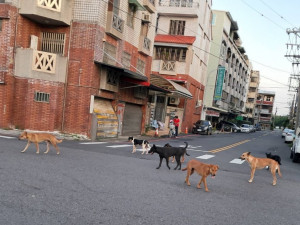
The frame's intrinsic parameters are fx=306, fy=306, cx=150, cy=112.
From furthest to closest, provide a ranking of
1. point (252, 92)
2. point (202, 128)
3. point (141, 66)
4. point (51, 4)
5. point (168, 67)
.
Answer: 1. point (252, 92)
2. point (202, 128)
3. point (168, 67)
4. point (141, 66)
5. point (51, 4)

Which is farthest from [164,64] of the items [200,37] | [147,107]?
[147,107]

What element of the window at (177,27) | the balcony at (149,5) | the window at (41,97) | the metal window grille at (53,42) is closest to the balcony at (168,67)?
the window at (177,27)

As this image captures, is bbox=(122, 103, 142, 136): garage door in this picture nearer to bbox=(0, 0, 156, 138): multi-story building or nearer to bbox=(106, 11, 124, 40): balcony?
bbox=(0, 0, 156, 138): multi-story building

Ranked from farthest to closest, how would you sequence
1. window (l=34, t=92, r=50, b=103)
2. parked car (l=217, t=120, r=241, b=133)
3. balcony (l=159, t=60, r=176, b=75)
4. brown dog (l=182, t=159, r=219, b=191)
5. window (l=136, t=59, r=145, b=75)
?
parked car (l=217, t=120, r=241, b=133) < balcony (l=159, t=60, r=176, b=75) < window (l=136, t=59, r=145, b=75) < window (l=34, t=92, r=50, b=103) < brown dog (l=182, t=159, r=219, b=191)

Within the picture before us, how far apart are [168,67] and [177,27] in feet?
18.3

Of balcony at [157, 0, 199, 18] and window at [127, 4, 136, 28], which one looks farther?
balcony at [157, 0, 199, 18]

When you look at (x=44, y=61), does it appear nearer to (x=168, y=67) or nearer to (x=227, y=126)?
(x=168, y=67)

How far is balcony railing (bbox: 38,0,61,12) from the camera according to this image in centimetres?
1666

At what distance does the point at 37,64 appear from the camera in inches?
672

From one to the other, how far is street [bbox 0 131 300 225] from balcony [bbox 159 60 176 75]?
2747 centimetres

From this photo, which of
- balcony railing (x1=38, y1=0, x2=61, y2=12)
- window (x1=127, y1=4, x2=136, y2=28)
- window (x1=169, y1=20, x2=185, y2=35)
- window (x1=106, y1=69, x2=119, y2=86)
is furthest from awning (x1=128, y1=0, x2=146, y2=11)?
window (x1=169, y1=20, x2=185, y2=35)

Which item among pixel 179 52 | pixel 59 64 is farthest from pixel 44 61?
pixel 179 52

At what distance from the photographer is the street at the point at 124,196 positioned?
510cm

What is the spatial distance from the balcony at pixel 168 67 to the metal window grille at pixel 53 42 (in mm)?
20164
